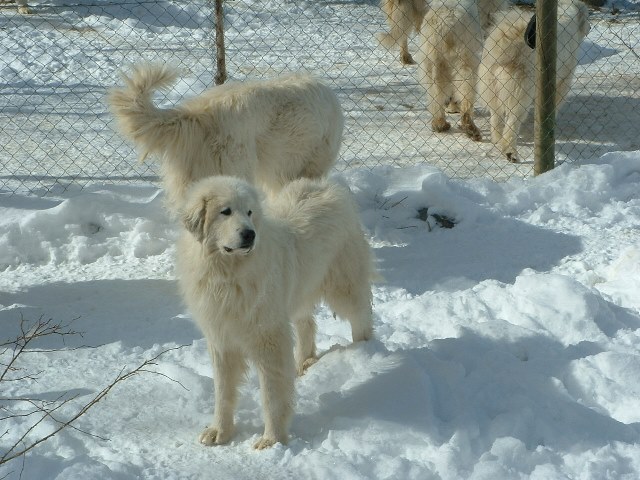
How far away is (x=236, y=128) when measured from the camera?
5281 mm

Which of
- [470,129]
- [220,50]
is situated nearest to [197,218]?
[220,50]

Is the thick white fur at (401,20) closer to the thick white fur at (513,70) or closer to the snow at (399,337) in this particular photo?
the thick white fur at (513,70)

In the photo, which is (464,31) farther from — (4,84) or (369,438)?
(369,438)

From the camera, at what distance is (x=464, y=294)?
514cm

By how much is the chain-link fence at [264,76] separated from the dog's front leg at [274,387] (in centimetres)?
367

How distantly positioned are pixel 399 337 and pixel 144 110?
203 centimetres

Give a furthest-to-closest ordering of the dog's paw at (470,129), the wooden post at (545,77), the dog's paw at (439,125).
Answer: the dog's paw at (439,125) < the dog's paw at (470,129) < the wooden post at (545,77)

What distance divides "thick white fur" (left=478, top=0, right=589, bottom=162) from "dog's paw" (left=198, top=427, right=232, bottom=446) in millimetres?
4805

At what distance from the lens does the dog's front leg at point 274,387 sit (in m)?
3.65

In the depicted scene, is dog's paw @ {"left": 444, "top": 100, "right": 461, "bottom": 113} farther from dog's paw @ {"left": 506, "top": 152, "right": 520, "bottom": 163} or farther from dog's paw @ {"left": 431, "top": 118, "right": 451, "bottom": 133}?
dog's paw @ {"left": 506, "top": 152, "right": 520, "bottom": 163}

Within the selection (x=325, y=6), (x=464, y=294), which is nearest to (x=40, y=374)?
(x=464, y=294)

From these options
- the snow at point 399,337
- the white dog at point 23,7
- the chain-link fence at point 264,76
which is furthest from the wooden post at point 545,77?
the white dog at point 23,7

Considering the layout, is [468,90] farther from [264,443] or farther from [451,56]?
[264,443]

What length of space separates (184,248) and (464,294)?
2.09 metres
